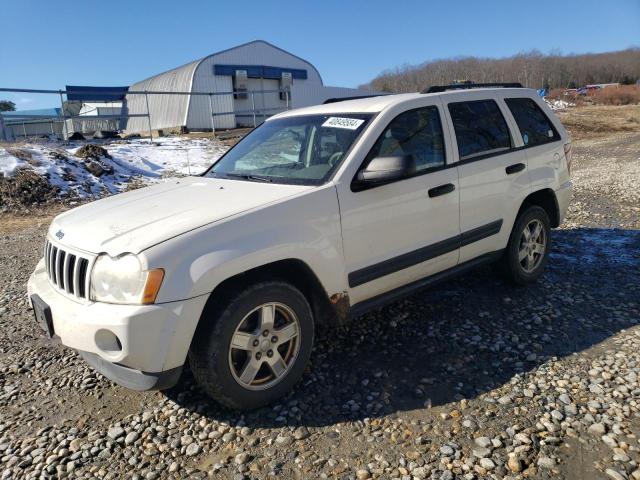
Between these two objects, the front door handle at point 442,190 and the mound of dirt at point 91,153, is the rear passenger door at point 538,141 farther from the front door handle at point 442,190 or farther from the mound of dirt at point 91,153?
the mound of dirt at point 91,153

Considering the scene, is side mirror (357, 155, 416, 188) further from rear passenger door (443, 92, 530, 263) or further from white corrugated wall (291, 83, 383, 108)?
white corrugated wall (291, 83, 383, 108)

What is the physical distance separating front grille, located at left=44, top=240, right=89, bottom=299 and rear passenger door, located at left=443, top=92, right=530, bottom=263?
9.02 feet

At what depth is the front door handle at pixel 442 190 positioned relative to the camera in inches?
144

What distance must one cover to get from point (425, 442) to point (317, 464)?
0.60 m

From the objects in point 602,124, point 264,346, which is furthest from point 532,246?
point 602,124

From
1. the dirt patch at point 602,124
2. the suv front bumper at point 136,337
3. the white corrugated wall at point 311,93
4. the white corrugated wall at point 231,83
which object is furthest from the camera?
the white corrugated wall at point 311,93

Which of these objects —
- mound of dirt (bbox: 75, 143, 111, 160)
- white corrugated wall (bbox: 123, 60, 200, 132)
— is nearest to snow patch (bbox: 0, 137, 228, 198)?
mound of dirt (bbox: 75, 143, 111, 160)

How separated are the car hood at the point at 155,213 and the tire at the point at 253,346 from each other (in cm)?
51

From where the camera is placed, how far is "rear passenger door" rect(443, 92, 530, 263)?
13.0 ft

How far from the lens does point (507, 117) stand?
4.43 meters

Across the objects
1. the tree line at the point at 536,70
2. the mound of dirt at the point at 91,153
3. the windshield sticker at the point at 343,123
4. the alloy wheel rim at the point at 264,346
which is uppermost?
the tree line at the point at 536,70

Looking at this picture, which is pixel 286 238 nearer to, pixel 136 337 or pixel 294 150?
pixel 136 337

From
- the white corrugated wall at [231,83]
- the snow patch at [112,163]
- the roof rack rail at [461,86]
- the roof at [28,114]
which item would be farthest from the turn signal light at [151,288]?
the white corrugated wall at [231,83]

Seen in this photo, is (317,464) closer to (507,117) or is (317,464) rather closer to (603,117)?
(507,117)
